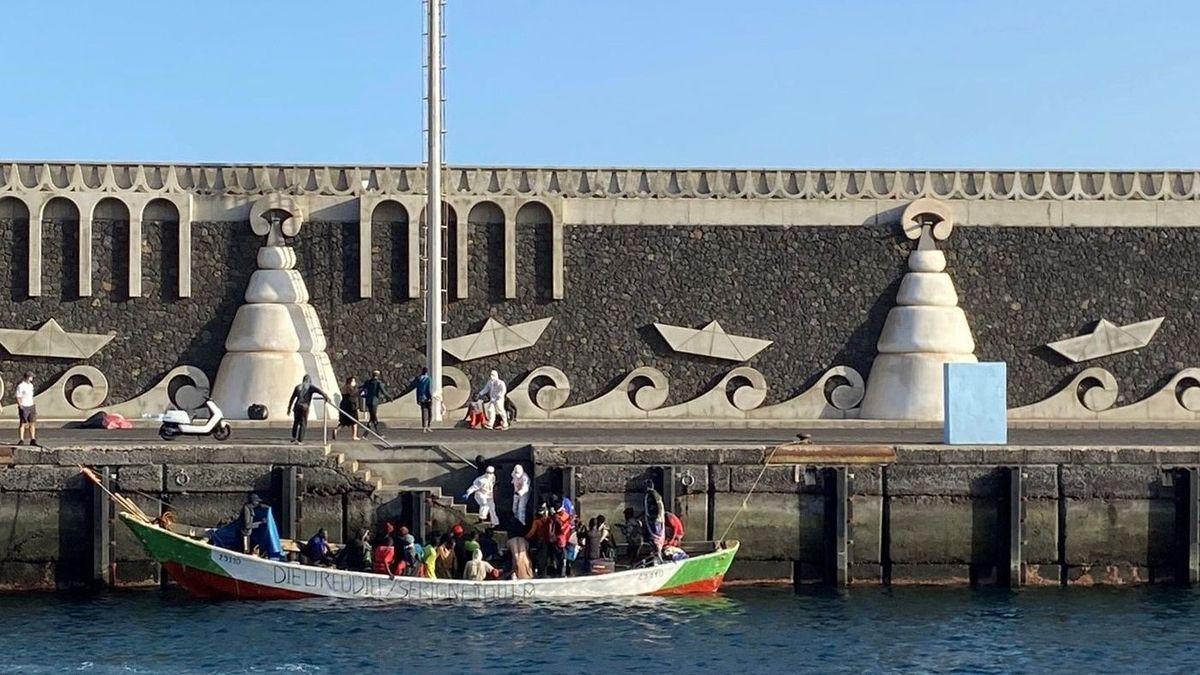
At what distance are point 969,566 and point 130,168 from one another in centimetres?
1830

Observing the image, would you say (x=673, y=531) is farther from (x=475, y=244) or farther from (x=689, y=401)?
(x=475, y=244)

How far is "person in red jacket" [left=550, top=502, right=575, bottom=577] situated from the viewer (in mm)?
26953

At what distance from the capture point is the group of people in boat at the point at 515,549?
2678 centimetres

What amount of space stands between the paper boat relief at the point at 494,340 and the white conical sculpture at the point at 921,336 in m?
6.43

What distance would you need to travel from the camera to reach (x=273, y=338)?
37688 millimetres

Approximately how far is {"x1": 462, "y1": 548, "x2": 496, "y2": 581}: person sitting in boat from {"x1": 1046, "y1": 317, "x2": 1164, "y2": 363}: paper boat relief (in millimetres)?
15792

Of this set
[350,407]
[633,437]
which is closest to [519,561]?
[350,407]

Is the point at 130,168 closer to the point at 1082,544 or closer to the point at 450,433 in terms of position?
the point at 450,433

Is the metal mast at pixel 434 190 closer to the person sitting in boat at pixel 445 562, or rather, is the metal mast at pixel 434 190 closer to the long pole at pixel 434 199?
the long pole at pixel 434 199

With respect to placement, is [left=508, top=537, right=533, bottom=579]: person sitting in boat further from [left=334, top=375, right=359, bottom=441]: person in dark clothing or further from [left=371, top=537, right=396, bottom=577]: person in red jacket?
[left=334, top=375, right=359, bottom=441]: person in dark clothing

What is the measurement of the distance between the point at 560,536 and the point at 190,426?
712 cm

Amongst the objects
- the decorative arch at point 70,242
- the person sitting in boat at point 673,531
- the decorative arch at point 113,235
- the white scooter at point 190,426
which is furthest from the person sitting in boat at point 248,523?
the decorative arch at point 70,242

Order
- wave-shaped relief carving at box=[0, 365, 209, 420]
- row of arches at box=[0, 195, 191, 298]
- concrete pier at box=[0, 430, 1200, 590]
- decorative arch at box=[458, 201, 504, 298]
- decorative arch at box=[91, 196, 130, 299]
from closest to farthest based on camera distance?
concrete pier at box=[0, 430, 1200, 590]
wave-shaped relief carving at box=[0, 365, 209, 420]
row of arches at box=[0, 195, 191, 298]
decorative arch at box=[91, 196, 130, 299]
decorative arch at box=[458, 201, 504, 298]

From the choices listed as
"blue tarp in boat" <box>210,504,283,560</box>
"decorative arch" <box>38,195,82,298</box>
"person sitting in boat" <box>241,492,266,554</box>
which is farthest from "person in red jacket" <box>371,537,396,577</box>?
"decorative arch" <box>38,195,82,298</box>
